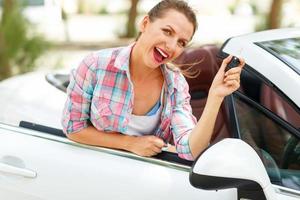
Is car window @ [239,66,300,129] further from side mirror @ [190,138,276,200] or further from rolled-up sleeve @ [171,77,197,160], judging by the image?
side mirror @ [190,138,276,200]

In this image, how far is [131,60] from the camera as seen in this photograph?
7.29 feet

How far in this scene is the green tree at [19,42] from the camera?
6.95 meters

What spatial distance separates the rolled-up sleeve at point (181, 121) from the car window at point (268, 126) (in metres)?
0.19

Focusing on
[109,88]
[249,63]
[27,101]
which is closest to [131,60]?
[109,88]

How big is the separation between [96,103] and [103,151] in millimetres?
179

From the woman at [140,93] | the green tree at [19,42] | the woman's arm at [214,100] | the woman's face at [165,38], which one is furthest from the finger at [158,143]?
the green tree at [19,42]

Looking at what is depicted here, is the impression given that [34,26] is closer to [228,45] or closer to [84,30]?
[228,45]

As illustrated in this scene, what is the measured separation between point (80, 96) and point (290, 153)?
79cm

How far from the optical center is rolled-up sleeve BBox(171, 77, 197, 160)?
6.89ft

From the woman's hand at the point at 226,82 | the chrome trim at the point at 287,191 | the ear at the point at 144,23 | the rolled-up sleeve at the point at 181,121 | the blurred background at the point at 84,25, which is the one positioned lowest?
the blurred background at the point at 84,25

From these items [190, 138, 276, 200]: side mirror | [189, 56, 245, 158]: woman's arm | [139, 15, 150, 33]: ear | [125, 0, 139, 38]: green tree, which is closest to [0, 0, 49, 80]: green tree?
[125, 0, 139, 38]: green tree

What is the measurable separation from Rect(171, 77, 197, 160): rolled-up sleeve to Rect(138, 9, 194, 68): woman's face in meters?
0.18

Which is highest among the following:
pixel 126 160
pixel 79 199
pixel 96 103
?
pixel 96 103

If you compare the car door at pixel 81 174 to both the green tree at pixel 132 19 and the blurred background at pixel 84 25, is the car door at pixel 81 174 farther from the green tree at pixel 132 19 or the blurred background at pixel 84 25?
the green tree at pixel 132 19
